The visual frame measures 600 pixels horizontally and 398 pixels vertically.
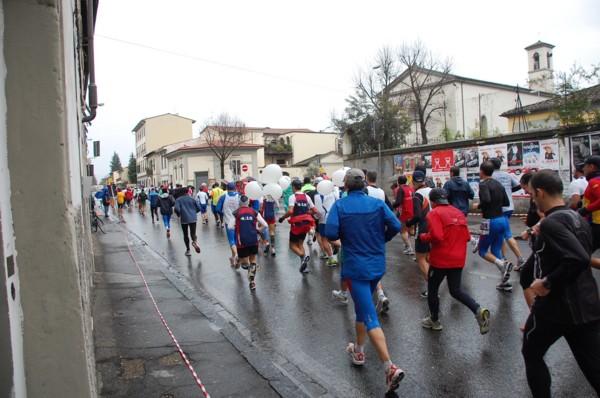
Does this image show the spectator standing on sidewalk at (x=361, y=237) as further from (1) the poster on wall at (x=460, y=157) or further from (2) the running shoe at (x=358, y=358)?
(1) the poster on wall at (x=460, y=157)

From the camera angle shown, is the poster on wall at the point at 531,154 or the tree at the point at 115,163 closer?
the poster on wall at the point at 531,154

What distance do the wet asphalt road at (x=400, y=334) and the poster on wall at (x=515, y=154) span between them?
27.0ft

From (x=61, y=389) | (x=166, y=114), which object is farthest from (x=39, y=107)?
(x=166, y=114)

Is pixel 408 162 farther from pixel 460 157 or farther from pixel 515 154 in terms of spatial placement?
pixel 515 154

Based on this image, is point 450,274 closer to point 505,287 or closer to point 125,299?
point 505,287

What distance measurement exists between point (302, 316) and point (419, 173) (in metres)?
3.07

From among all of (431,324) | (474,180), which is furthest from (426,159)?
(431,324)

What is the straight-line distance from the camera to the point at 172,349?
537 centimetres

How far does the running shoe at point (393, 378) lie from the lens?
13.0 feet

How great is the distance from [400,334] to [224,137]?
1903 inches

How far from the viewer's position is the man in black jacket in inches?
117

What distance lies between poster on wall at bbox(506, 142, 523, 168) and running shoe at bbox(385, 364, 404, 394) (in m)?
14.6

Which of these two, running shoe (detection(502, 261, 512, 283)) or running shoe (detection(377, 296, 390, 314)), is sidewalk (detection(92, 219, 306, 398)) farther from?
running shoe (detection(502, 261, 512, 283))

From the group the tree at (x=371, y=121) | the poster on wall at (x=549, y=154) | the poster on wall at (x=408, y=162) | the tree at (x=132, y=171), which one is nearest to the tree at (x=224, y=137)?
the tree at (x=371, y=121)
